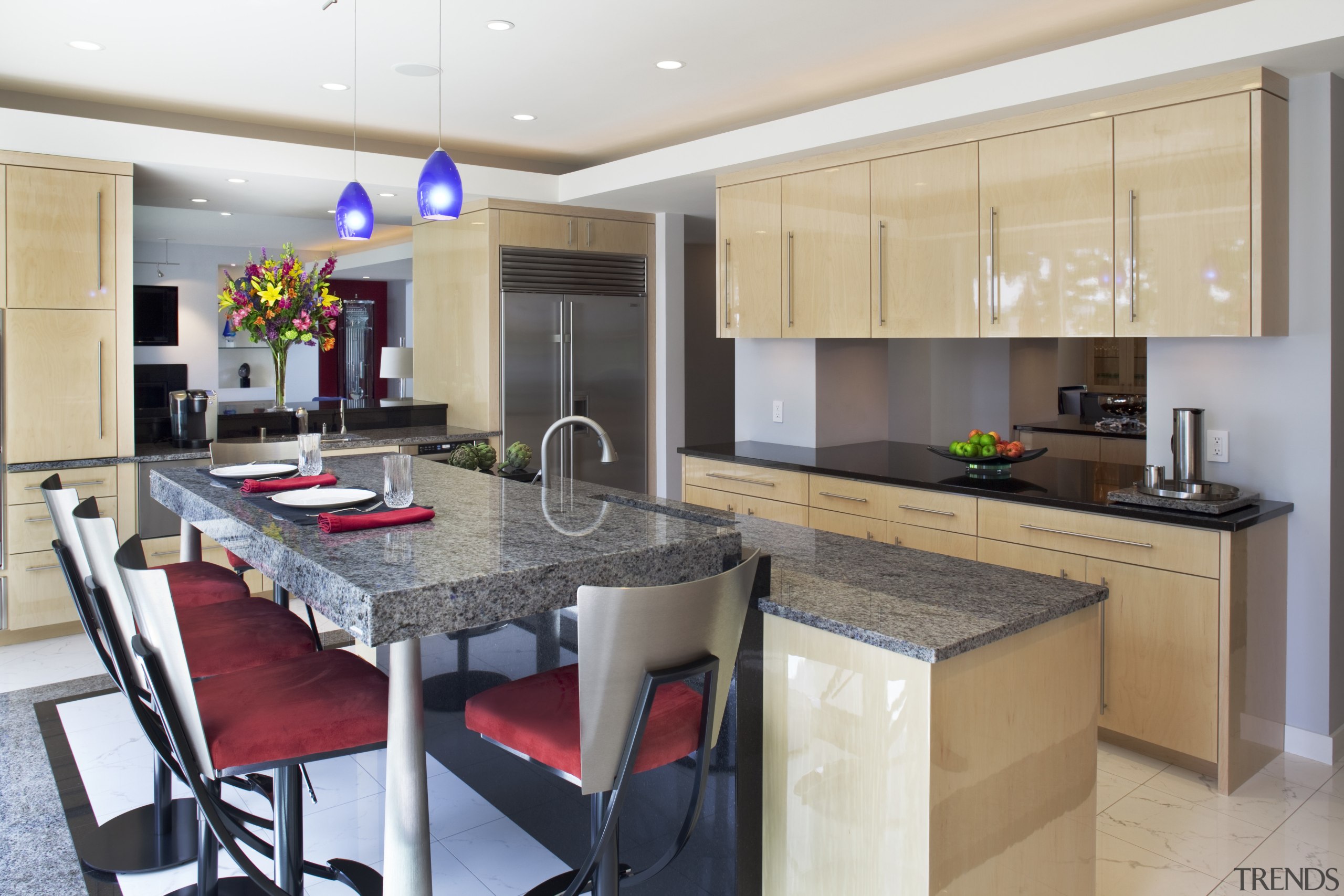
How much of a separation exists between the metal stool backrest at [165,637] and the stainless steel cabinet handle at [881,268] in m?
3.20

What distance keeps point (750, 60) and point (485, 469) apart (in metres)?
2.03

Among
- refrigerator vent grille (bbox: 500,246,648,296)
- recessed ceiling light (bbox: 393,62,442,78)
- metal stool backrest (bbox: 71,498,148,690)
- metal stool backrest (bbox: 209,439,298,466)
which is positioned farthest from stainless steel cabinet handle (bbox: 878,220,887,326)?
metal stool backrest (bbox: 71,498,148,690)

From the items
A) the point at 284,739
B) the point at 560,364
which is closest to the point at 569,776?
the point at 284,739

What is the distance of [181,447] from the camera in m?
4.79

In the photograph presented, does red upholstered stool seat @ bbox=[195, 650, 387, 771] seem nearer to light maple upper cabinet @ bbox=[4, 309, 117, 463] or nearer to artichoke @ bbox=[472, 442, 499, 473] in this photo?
artichoke @ bbox=[472, 442, 499, 473]

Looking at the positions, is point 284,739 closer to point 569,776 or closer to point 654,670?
point 569,776

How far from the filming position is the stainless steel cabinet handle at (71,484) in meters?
4.28

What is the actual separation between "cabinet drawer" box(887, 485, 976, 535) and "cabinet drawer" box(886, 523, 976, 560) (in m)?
0.02

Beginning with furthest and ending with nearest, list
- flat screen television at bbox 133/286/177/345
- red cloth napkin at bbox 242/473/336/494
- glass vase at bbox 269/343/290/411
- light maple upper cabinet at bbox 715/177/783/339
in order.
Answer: flat screen television at bbox 133/286/177/345, glass vase at bbox 269/343/290/411, light maple upper cabinet at bbox 715/177/783/339, red cloth napkin at bbox 242/473/336/494

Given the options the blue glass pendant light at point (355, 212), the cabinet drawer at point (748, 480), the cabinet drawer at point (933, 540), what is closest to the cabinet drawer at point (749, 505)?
the cabinet drawer at point (748, 480)

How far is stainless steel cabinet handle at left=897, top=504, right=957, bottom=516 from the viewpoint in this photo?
367cm

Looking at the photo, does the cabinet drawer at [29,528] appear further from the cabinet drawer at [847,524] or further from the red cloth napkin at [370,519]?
the cabinet drawer at [847,524]

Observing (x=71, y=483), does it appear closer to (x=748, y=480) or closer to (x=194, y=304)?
(x=748, y=480)

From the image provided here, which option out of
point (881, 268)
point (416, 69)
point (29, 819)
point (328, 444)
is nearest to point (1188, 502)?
point (881, 268)
